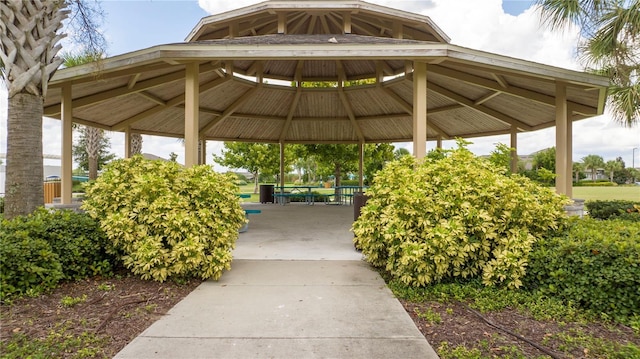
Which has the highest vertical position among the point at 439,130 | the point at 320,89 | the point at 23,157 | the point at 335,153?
the point at 320,89

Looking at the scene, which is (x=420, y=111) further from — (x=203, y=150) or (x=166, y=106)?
(x=203, y=150)

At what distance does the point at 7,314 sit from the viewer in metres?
3.12

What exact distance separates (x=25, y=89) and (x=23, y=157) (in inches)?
37.1

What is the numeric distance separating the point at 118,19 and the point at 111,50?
76 cm

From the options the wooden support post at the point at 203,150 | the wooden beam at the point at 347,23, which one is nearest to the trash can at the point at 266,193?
the wooden support post at the point at 203,150

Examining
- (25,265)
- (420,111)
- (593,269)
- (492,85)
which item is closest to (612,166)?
(492,85)

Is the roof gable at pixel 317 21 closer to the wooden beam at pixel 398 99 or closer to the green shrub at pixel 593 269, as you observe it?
the wooden beam at pixel 398 99

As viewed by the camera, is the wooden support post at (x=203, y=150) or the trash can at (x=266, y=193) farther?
the trash can at (x=266, y=193)

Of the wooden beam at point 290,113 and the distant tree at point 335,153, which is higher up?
the wooden beam at point 290,113

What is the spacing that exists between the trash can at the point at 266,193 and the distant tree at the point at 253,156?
32.6ft

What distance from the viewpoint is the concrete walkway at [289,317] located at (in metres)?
2.67

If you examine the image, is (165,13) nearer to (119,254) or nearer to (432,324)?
(119,254)

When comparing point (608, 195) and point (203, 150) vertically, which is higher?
point (203, 150)

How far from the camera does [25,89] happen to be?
4.61m
